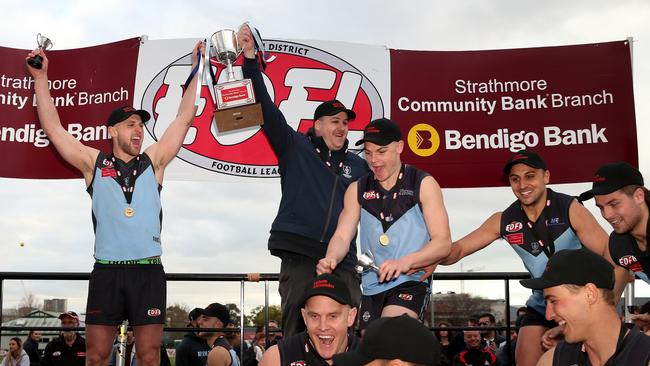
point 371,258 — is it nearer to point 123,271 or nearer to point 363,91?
point 123,271

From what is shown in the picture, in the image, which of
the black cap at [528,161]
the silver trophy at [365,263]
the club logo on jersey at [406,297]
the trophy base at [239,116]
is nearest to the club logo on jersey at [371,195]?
the silver trophy at [365,263]

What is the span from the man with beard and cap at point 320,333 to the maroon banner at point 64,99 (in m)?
5.13

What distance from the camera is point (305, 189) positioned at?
602 centimetres

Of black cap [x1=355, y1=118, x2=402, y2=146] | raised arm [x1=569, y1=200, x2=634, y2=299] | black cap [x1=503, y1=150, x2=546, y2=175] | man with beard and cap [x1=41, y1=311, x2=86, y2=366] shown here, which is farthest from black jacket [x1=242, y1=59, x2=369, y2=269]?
man with beard and cap [x1=41, y1=311, x2=86, y2=366]

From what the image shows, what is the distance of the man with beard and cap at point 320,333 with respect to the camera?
14.1 feet

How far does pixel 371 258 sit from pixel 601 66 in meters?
5.48

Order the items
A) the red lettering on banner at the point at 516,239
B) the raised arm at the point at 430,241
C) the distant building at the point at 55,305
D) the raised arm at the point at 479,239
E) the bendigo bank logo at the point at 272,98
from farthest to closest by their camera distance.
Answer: the distant building at the point at 55,305, the bendigo bank logo at the point at 272,98, the raised arm at the point at 479,239, the red lettering on banner at the point at 516,239, the raised arm at the point at 430,241

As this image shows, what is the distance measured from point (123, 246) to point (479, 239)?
2674 millimetres

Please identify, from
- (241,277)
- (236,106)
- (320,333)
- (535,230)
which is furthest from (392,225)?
(241,277)

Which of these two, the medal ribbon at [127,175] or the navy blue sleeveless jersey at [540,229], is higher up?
the medal ribbon at [127,175]

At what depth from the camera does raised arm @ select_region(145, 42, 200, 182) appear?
6.34 metres

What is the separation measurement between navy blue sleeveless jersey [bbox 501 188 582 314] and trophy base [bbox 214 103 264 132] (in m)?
2.06

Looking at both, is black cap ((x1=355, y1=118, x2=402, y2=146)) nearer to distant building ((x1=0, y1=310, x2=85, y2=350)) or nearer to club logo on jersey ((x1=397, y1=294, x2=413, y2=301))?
club logo on jersey ((x1=397, y1=294, x2=413, y2=301))

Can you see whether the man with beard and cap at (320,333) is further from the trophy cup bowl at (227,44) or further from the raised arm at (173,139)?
the trophy cup bowl at (227,44)
